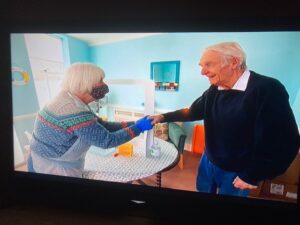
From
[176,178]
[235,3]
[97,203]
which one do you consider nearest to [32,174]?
[97,203]

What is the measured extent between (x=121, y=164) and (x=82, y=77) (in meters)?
0.52

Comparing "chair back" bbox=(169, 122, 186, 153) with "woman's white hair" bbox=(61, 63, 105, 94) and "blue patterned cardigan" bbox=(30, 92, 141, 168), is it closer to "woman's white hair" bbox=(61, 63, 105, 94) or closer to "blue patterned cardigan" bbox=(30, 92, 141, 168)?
"blue patterned cardigan" bbox=(30, 92, 141, 168)

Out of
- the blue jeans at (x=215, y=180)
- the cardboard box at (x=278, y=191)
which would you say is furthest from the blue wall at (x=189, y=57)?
the cardboard box at (x=278, y=191)

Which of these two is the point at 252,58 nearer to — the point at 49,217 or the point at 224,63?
the point at 224,63

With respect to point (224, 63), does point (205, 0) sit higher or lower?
higher

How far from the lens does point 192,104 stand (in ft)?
3.65

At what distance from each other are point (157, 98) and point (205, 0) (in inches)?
24.2

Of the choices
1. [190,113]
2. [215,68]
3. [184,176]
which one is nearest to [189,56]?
[215,68]

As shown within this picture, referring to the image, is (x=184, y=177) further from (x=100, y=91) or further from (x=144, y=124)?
(x=100, y=91)

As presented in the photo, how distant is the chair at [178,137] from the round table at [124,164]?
2.5 inches

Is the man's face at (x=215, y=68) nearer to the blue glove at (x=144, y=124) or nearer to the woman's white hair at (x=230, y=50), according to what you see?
the woman's white hair at (x=230, y=50)

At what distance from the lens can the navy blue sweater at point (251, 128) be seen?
39.6 inches

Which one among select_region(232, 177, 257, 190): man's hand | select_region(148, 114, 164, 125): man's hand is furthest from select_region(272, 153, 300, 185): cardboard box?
select_region(148, 114, 164, 125): man's hand

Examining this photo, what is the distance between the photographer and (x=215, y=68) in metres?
1.05
